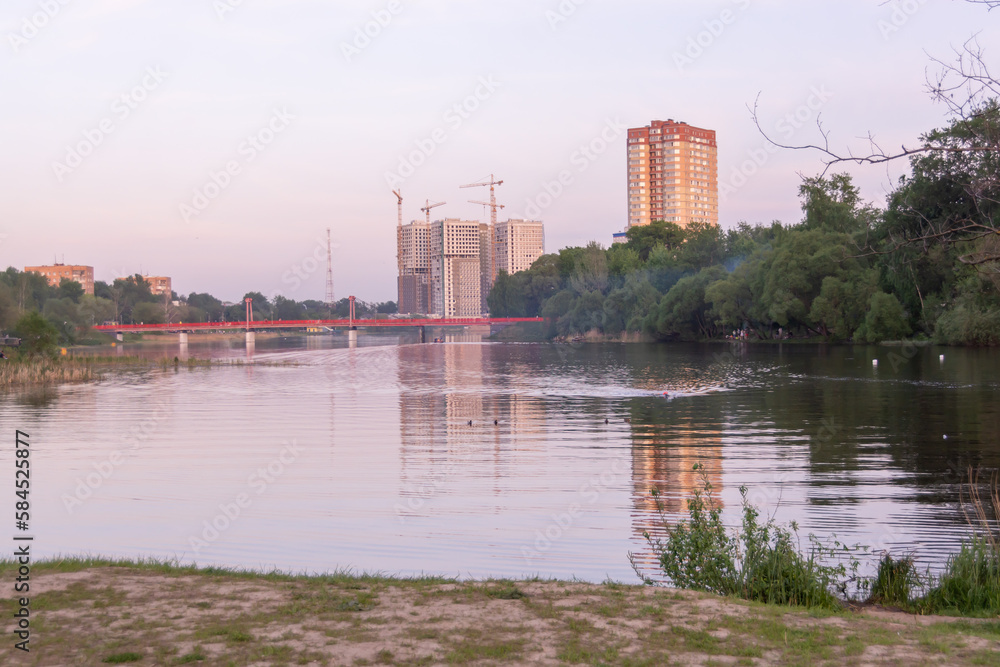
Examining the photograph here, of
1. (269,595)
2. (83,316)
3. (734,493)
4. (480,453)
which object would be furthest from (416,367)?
(83,316)

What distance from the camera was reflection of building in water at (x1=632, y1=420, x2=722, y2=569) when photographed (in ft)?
51.5

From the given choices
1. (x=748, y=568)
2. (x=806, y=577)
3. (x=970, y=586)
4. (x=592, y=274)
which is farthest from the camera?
(x=592, y=274)

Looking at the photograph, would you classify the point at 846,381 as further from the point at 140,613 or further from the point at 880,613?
the point at 140,613

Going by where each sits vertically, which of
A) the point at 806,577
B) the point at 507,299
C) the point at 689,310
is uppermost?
the point at 507,299

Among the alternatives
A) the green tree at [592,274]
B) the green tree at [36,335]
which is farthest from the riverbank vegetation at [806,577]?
the green tree at [592,274]

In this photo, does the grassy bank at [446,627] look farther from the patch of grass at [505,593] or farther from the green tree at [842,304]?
the green tree at [842,304]

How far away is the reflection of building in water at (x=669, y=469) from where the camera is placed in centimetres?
1570
